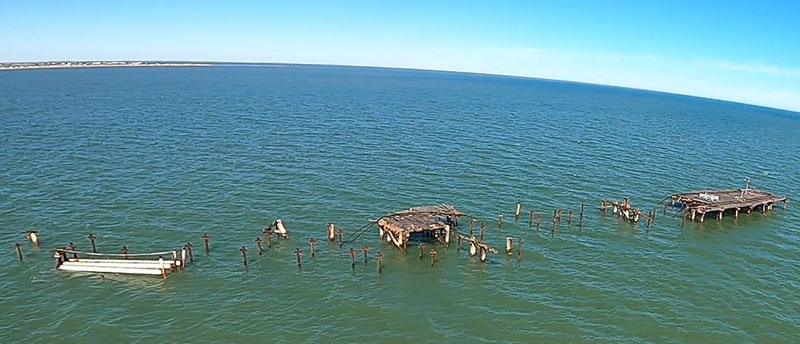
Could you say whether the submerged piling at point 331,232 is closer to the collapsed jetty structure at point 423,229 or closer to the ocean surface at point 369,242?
the ocean surface at point 369,242

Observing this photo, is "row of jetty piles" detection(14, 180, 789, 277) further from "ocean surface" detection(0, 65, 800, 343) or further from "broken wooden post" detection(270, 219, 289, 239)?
"ocean surface" detection(0, 65, 800, 343)

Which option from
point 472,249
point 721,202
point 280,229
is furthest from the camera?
point 721,202

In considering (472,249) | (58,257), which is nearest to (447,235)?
(472,249)

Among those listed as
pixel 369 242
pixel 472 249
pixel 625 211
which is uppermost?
pixel 625 211

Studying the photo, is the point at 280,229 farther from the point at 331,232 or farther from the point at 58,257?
the point at 58,257

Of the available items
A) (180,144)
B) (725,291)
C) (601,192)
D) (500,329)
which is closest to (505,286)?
(500,329)

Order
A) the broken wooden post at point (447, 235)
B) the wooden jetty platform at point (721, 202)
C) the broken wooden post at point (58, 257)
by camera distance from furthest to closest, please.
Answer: the wooden jetty platform at point (721, 202), the broken wooden post at point (447, 235), the broken wooden post at point (58, 257)

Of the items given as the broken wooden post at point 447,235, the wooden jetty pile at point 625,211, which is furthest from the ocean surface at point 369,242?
→ the broken wooden post at point 447,235
